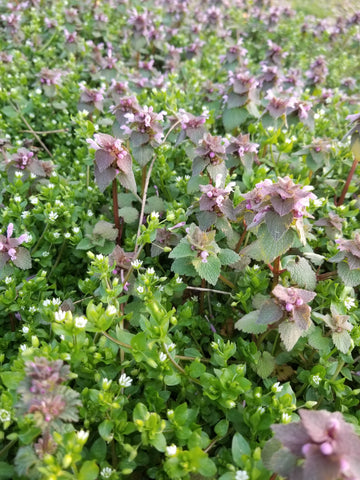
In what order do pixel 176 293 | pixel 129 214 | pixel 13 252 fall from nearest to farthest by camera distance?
pixel 13 252 < pixel 176 293 < pixel 129 214

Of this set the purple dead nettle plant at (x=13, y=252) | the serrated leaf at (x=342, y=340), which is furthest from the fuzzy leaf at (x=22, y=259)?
the serrated leaf at (x=342, y=340)

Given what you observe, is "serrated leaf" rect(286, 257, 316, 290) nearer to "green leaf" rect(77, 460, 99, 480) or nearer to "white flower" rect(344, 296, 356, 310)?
"white flower" rect(344, 296, 356, 310)

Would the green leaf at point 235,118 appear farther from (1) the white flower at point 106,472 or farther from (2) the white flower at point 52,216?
(1) the white flower at point 106,472

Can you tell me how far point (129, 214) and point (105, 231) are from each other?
20 cm

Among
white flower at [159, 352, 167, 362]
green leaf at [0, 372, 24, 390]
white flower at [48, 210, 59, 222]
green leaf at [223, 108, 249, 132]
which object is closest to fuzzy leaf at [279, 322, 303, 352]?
white flower at [159, 352, 167, 362]

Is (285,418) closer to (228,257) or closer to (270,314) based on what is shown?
(270,314)

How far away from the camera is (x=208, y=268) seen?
5.75ft

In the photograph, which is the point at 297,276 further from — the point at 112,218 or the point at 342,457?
the point at 112,218

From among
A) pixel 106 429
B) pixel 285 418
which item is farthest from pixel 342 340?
pixel 106 429

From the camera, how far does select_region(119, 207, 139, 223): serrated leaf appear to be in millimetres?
2266

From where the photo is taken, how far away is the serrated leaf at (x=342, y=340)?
5.44 ft

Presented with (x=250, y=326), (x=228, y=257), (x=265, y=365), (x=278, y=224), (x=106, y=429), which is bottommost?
(x=265, y=365)

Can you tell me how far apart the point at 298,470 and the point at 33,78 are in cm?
379

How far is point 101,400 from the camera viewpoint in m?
1.38
